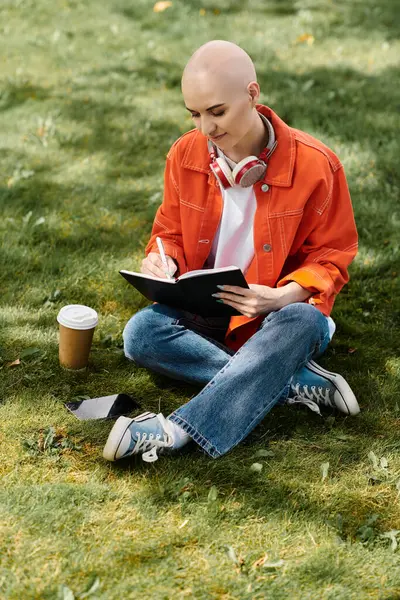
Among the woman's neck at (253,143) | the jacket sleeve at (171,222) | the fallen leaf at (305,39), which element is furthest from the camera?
the fallen leaf at (305,39)

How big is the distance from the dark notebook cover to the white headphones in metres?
0.45

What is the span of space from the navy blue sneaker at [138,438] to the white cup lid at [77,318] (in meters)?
0.57

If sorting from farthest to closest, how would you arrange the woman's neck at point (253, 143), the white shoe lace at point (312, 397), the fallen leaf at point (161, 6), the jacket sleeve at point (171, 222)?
1. the fallen leaf at point (161, 6)
2. the jacket sleeve at point (171, 222)
3. the white shoe lace at point (312, 397)
4. the woman's neck at point (253, 143)

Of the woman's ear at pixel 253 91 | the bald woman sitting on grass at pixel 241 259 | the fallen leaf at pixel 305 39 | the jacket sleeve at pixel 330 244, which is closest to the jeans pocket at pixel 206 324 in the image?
the bald woman sitting on grass at pixel 241 259

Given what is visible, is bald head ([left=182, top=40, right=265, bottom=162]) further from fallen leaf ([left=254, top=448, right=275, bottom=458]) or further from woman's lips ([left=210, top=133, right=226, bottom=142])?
fallen leaf ([left=254, top=448, right=275, bottom=458])

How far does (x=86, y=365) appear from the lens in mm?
3703

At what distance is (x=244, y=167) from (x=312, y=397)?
101 cm

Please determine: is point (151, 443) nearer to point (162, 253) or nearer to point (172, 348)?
point (172, 348)

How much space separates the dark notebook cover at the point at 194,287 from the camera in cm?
314

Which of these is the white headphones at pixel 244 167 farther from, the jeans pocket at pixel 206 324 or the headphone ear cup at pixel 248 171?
the jeans pocket at pixel 206 324

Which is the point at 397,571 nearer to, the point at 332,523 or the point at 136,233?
the point at 332,523

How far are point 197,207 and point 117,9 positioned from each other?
532 cm

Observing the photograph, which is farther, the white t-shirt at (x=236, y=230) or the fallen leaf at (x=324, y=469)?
the white t-shirt at (x=236, y=230)

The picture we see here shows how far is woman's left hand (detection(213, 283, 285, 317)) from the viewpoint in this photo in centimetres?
324
